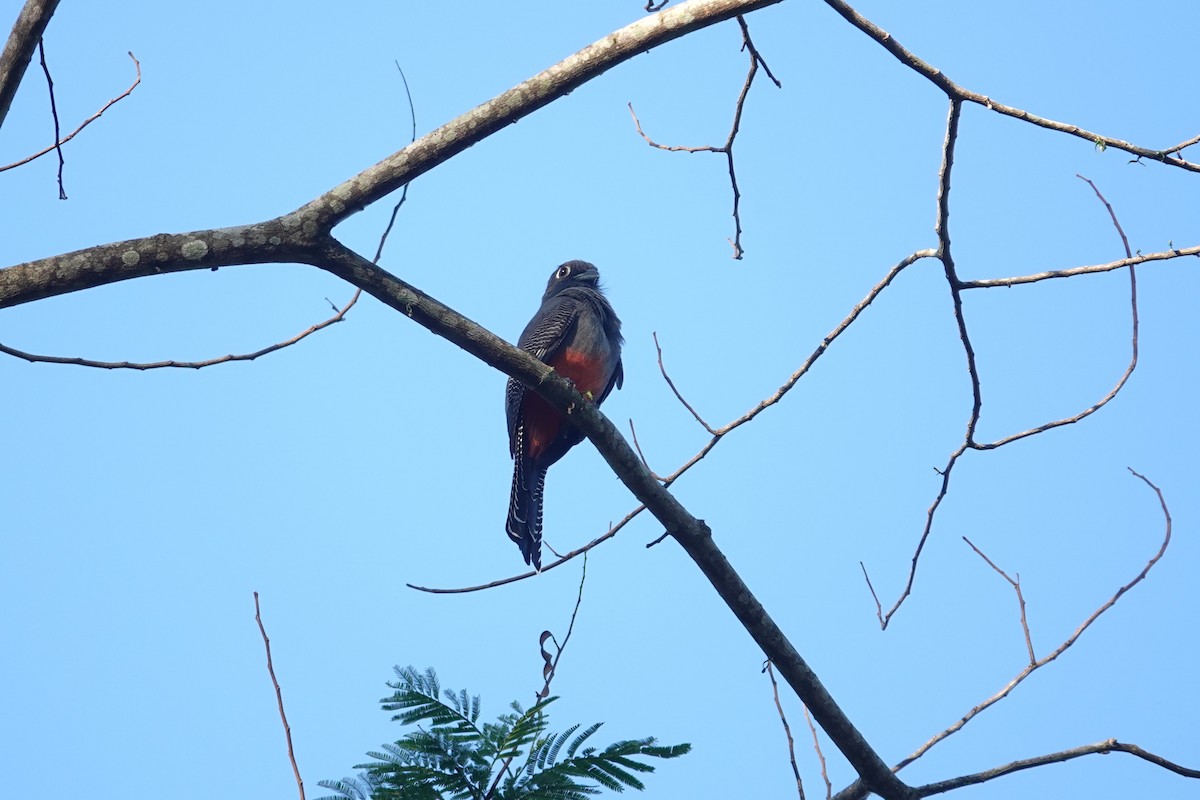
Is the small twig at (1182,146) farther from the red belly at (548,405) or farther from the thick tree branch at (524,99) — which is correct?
the red belly at (548,405)

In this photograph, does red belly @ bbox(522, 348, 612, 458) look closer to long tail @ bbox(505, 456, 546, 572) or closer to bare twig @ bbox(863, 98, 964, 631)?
long tail @ bbox(505, 456, 546, 572)

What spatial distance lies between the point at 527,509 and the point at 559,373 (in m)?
1.01

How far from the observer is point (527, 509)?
700cm

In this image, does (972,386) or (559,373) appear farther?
(559,373)

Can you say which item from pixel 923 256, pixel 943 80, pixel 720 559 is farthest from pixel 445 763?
pixel 943 80

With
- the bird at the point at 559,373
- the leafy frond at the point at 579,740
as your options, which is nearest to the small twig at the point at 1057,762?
the leafy frond at the point at 579,740

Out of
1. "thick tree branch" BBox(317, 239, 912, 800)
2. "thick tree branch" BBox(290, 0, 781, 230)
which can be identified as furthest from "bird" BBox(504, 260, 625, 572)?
"thick tree branch" BBox(290, 0, 781, 230)

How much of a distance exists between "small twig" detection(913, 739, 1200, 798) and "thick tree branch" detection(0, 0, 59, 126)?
3.64 meters

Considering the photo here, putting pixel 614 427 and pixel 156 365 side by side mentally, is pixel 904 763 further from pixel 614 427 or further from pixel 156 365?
pixel 156 365

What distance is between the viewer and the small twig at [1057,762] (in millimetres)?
3205

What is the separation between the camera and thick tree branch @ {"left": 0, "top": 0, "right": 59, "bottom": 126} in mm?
3191

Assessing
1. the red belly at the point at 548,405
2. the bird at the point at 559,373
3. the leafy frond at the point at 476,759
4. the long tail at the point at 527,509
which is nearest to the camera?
the leafy frond at the point at 476,759

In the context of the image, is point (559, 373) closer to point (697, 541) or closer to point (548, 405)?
point (548, 405)

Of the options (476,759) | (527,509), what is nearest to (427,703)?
(476,759)
